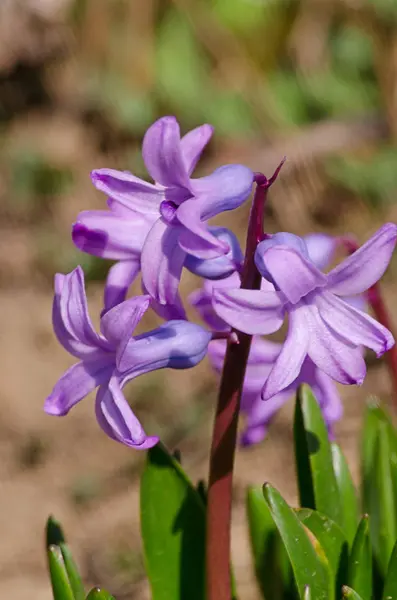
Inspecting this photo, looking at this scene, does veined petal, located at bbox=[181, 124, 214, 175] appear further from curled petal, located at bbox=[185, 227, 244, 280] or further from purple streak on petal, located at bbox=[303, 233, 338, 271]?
purple streak on petal, located at bbox=[303, 233, 338, 271]

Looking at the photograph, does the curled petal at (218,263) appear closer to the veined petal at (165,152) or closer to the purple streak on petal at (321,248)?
the veined petal at (165,152)

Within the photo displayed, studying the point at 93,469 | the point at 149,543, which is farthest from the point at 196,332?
the point at 93,469

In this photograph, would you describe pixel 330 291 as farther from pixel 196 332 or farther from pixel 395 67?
pixel 395 67

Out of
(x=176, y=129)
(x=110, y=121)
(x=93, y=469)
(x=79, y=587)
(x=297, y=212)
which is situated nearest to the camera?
(x=176, y=129)

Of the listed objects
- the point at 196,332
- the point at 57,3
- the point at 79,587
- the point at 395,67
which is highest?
the point at 57,3

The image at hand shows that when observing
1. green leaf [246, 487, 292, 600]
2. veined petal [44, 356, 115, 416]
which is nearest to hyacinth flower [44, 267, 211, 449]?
veined petal [44, 356, 115, 416]

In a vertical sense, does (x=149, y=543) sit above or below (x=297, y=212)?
below

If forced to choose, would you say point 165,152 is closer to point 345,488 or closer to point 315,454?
point 315,454

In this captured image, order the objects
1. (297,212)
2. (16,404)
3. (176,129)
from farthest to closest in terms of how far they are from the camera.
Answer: (297,212) < (16,404) < (176,129)
